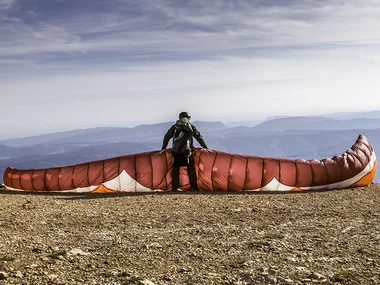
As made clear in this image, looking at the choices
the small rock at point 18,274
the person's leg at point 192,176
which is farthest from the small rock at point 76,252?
the person's leg at point 192,176

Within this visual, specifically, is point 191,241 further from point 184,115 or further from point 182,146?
point 184,115

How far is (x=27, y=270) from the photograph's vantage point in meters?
6.60

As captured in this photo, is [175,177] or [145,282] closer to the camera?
[145,282]

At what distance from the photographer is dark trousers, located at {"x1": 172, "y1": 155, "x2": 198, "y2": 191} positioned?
59.1 ft

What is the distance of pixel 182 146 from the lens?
17.8 m

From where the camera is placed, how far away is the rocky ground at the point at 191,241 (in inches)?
262

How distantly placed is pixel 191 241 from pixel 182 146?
9087 millimetres

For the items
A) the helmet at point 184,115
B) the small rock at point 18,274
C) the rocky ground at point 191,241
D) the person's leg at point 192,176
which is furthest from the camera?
the helmet at point 184,115

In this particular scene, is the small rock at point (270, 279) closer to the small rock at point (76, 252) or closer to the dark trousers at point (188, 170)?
the small rock at point (76, 252)

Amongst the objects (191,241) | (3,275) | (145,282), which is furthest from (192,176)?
(3,275)

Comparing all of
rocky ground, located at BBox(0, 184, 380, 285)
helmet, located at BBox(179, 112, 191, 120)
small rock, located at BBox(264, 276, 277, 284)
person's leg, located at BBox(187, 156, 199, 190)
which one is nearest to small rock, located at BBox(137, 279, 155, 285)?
Answer: rocky ground, located at BBox(0, 184, 380, 285)

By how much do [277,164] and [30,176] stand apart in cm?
1200

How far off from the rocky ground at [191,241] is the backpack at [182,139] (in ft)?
11.3

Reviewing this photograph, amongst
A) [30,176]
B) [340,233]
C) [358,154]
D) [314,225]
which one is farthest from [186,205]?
[358,154]
